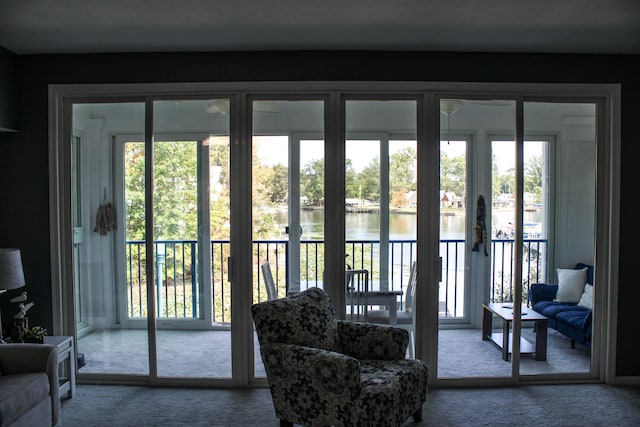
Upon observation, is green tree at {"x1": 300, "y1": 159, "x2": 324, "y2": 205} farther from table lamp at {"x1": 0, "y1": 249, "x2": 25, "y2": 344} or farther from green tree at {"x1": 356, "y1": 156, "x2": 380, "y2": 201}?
table lamp at {"x1": 0, "y1": 249, "x2": 25, "y2": 344}

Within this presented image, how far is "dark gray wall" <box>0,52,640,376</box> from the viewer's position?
347 cm

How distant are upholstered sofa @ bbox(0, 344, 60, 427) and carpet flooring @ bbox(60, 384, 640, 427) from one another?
0.33 m

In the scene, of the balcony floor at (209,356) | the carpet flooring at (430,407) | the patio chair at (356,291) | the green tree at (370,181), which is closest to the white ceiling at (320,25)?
the green tree at (370,181)

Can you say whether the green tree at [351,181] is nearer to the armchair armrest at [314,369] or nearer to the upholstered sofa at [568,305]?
the armchair armrest at [314,369]

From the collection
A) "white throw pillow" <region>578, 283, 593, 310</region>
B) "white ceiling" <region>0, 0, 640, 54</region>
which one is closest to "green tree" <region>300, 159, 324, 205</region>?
"white ceiling" <region>0, 0, 640, 54</region>

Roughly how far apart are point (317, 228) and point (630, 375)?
2.75 metres

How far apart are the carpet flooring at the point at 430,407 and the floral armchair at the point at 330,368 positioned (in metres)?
0.39

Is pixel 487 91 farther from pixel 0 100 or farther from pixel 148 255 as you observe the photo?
pixel 0 100

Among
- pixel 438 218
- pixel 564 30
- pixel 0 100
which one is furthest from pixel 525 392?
pixel 0 100

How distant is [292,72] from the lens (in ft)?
11.4

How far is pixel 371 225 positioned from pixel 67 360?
2.53m

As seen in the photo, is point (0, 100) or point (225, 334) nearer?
point (0, 100)

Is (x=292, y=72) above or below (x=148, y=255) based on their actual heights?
above

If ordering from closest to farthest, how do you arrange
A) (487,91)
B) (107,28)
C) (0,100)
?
(107,28) < (0,100) < (487,91)
